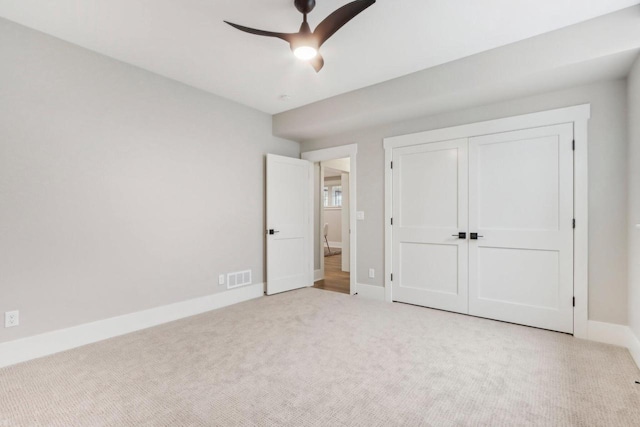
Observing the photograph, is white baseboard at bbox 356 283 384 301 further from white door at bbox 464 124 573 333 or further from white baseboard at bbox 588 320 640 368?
white baseboard at bbox 588 320 640 368

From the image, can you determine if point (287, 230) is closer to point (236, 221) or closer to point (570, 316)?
point (236, 221)

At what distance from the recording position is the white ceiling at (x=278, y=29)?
2215mm

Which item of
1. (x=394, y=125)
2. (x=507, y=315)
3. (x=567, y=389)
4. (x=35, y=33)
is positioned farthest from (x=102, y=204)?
(x=507, y=315)

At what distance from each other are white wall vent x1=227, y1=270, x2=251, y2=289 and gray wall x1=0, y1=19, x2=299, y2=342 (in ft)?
0.37

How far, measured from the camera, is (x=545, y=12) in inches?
89.5

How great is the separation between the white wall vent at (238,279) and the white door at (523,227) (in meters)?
2.85

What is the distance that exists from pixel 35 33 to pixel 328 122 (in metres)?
2.92

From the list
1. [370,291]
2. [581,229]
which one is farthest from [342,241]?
[581,229]

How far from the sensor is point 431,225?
3801 mm

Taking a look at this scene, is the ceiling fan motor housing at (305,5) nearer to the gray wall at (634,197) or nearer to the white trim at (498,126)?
the white trim at (498,126)

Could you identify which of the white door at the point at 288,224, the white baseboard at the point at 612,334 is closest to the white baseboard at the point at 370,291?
the white door at the point at 288,224

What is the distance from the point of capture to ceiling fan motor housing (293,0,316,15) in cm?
206

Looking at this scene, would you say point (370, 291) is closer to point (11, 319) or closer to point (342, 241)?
point (342, 241)

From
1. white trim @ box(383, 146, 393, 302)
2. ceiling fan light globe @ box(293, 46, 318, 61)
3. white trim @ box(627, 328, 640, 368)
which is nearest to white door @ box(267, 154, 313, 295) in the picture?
white trim @ box(383, 146, 393, 302)
